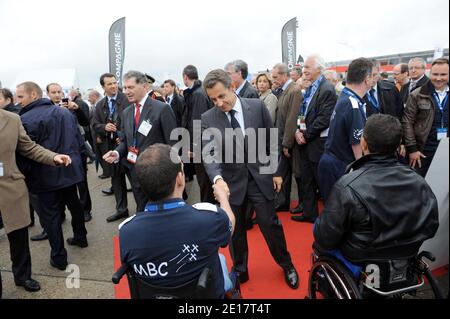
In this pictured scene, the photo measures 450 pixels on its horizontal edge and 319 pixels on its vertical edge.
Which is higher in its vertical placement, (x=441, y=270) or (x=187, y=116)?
(x=187, y=116)

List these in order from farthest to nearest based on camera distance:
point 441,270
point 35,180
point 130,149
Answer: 1. point 130,149
2. point 35,180
3. point 441,270

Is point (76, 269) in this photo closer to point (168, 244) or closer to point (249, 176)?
point (249, 176)

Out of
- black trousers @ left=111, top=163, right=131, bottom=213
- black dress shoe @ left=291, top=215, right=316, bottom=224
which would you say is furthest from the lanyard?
Result: black trousers @ left=111, top=163, right=131, bottom=213

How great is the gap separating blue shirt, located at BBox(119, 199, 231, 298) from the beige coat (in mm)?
1746

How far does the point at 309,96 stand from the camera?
3.72m

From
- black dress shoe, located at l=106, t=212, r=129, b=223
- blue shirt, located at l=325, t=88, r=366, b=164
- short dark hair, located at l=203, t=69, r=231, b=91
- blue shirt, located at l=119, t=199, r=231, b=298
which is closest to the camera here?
blue shirt, located at l=119, t=199, r=231, b=298

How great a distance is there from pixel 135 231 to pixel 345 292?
1139mm

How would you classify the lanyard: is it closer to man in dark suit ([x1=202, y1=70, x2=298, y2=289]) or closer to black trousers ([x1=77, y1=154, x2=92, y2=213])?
man in dark suit ([x1=202, y1=70, x2=298, y2=289])

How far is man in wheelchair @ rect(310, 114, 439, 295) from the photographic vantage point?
1551 millimetres

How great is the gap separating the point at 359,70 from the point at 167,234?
2.17 m

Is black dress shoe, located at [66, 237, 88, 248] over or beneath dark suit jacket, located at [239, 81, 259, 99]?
beneath

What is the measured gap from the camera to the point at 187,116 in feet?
15.7
